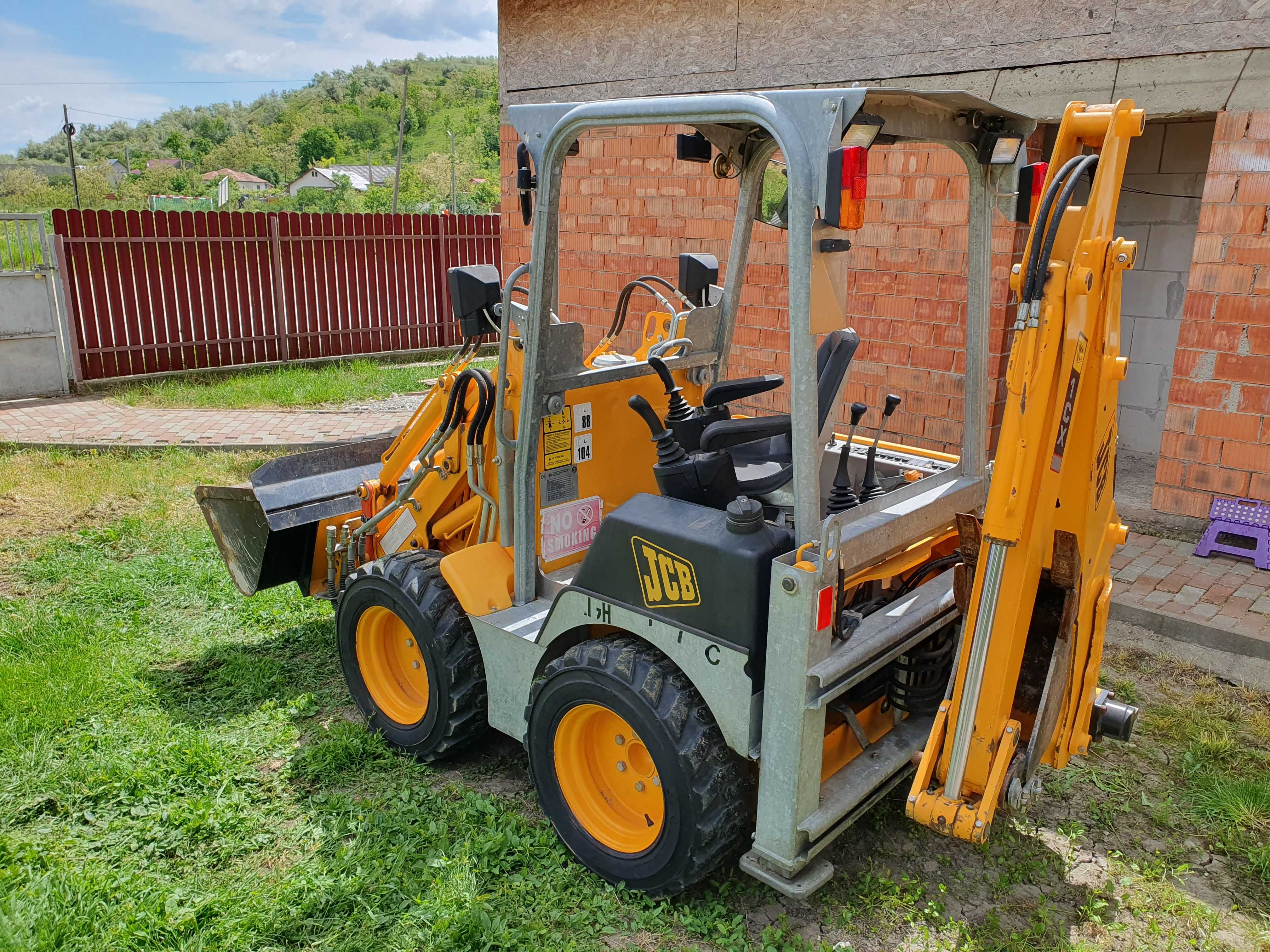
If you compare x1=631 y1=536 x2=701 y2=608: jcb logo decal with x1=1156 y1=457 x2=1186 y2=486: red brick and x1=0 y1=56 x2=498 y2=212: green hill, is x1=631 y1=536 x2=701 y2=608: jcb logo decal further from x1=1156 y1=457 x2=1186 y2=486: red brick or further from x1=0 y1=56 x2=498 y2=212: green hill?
x1=0 y1=56 x2=498 y2=212: green hill

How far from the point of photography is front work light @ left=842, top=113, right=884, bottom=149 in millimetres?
2561

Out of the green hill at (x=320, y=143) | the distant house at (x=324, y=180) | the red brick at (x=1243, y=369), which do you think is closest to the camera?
the red brick at (x=1243, y=369)

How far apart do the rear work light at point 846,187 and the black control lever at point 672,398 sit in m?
0.90

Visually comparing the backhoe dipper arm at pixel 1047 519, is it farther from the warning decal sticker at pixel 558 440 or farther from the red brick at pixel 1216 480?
the red brick at pixel 1216 480

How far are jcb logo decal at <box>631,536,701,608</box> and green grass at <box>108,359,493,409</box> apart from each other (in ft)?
23.3

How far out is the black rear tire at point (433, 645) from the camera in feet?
11.9

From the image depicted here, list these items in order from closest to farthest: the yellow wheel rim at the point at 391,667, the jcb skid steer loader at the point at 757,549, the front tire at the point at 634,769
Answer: the jcb skid steer loader at the point at 757,549 → the front tire at the point at 634,769 → the yellow wheel rim at the point at 391,667

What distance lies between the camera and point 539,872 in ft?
10.6

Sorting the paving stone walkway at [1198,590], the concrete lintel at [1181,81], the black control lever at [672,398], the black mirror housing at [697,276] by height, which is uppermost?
the concrete lintel at [1181,81]

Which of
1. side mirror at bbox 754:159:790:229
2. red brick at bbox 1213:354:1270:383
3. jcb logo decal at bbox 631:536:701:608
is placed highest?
side mirror at bbox 754:159:790:229

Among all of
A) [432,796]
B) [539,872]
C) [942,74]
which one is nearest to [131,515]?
[432,796]

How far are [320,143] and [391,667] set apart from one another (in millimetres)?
87462

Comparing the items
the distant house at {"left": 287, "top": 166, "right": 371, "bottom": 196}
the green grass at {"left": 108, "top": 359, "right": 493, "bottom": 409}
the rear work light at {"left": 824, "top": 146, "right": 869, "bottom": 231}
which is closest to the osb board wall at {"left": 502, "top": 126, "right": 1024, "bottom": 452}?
the green grass at {"left": 108, "top": 359, "right": 493, "bottom": 409}

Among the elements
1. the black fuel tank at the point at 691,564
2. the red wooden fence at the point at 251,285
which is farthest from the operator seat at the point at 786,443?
the red wooden fence at the point at 251,285
